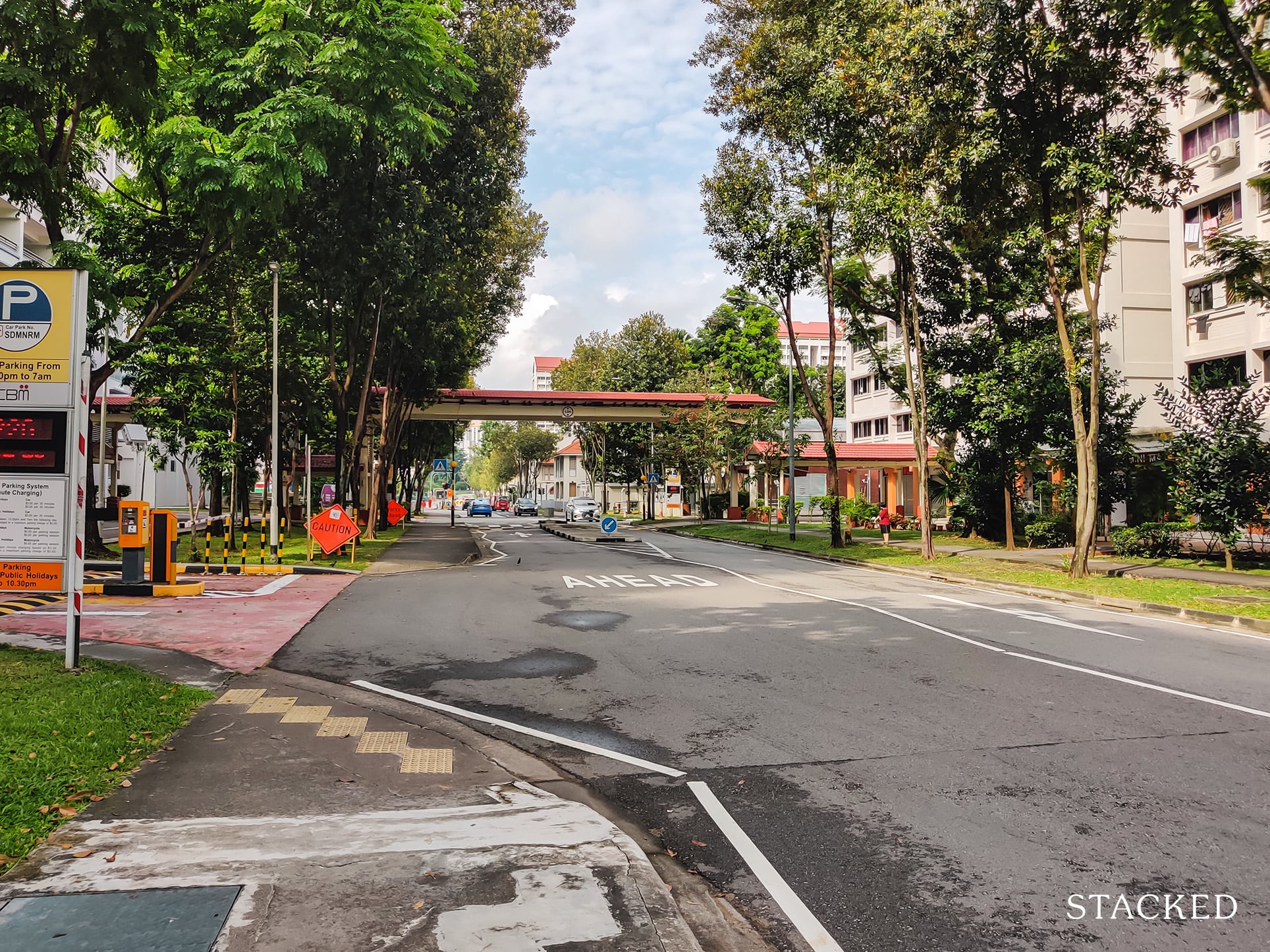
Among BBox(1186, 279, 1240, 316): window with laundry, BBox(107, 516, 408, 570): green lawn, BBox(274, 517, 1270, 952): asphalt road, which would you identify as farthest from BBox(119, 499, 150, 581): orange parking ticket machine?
BBox(1186, 279, 1240, 316): window with laundry

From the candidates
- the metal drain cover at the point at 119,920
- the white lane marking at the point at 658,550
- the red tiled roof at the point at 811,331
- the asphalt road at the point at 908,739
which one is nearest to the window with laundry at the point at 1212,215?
the white lane marking at the point at 658,550

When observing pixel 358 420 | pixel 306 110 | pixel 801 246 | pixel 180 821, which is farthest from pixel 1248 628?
pixel 358 420

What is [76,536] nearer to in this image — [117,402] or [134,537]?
[134,537]

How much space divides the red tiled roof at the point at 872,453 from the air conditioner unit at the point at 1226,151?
65.3 ft

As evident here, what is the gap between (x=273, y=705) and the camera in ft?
24.9

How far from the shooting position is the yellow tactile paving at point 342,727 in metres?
6.73

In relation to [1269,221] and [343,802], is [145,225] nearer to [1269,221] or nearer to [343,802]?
[343,802]

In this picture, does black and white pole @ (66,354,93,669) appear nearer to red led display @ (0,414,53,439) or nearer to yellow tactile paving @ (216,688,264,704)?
red led display @ (0,414,53,439)

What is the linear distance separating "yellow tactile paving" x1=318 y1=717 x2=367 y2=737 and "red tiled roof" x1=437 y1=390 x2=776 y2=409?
39.8 meters

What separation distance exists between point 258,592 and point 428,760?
11789mm

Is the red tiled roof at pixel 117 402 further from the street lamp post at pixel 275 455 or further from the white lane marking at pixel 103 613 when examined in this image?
the white lane marking at pixel 103 613

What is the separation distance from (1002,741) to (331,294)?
68.1ft

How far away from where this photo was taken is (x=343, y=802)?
515 cm

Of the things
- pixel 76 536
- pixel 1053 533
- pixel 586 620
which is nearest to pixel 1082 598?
pixel 586 620
